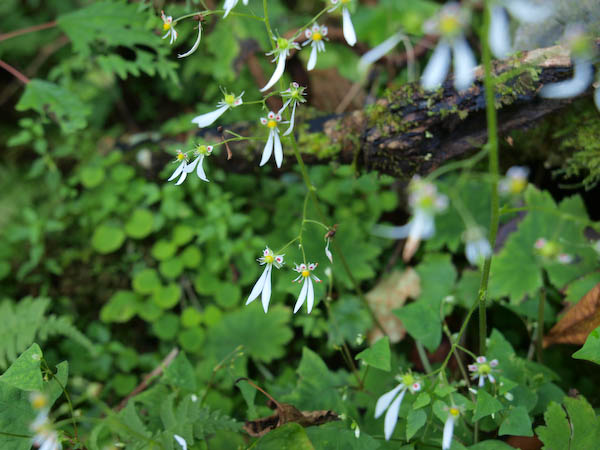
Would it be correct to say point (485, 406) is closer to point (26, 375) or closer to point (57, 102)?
point (26, 375)

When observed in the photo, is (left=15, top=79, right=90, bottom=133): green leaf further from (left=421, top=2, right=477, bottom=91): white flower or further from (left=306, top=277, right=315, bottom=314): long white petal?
(left=421, top=2, right=477, bottom=91): white flower

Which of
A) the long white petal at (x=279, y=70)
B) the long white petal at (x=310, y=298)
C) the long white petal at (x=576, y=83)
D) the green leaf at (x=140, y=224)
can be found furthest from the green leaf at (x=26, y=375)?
the long white petal at (x=576, y=83)

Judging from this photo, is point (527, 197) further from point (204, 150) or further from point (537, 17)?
point (204, 150)

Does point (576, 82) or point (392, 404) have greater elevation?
A: point (576, 82)

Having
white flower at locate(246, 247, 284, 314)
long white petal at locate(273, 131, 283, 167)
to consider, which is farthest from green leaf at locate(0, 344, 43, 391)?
long white petal at locate(273, 131, 283, 167)

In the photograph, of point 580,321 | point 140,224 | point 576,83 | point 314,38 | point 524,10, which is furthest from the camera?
point 140,224

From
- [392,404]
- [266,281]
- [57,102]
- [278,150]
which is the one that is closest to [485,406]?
[392,404]

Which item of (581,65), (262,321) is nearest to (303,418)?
(262,321)

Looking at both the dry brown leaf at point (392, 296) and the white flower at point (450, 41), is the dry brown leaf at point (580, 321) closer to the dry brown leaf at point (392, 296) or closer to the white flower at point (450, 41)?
the dry brown leaf at point (392, 296)
